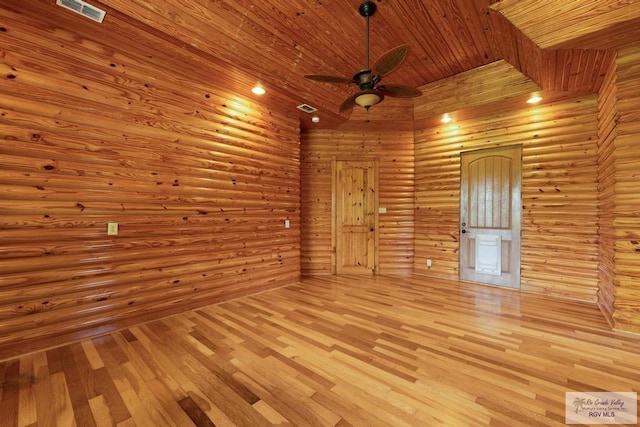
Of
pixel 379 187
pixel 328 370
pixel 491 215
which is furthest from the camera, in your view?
pixel 379 187

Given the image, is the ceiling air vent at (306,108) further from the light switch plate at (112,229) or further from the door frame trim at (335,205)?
the light switch plate at (112,229)

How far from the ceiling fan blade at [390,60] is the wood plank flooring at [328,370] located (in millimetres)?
2567

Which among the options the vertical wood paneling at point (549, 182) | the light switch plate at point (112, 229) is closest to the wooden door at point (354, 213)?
the vertical wood paneling at point (549, 182)

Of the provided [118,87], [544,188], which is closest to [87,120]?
[118,87]

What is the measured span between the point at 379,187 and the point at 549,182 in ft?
8.73

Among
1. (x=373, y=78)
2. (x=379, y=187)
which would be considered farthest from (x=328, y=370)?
(x=379, y=187)

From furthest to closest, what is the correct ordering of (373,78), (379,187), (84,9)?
(379,187), (373,78), (84,9)

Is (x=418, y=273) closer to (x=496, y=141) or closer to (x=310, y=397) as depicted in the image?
(x=496, y=141)

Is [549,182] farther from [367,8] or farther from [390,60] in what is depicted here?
[367,8]

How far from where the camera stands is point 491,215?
466cm

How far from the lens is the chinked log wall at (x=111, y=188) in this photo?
7.64ft

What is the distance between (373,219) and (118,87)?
14.4 ft

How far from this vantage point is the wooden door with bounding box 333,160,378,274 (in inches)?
219

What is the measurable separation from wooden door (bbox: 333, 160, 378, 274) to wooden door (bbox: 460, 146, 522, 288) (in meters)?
1.65
